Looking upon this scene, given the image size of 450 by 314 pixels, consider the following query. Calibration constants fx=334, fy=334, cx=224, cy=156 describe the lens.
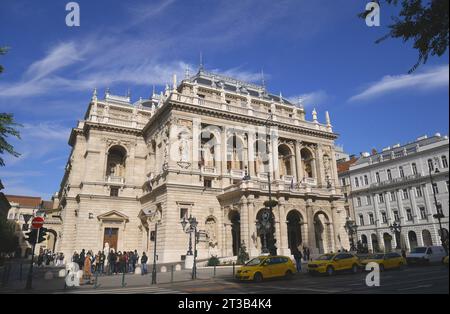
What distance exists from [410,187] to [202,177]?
30.9m

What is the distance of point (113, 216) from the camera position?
40875 millimetres

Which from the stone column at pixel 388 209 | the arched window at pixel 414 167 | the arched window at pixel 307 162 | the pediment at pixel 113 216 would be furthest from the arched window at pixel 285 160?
the arched window at pixel 414 167

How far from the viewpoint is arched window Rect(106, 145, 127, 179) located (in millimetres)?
45594

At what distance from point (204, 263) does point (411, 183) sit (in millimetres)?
26444

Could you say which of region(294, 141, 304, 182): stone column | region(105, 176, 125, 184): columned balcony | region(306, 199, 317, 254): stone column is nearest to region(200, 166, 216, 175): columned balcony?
region(306, 199, 317, 254): stone column

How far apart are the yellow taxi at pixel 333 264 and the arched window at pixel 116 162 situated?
30.9 m

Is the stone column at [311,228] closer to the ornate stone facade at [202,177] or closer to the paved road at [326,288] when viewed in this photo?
the ornate stone facade at [202,177]

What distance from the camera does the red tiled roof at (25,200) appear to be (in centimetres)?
10056

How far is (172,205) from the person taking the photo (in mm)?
35406

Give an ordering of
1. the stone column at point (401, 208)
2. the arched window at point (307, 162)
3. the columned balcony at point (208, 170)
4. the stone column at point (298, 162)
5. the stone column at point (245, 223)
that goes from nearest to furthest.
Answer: the stone column at point (401, 208) < the stone column at point (245, 223) < the columned balcony at point (208, 170) < the stone column at point (298, 162) < the arched window at point (307, 162)

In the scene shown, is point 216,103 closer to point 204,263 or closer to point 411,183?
point 204,263

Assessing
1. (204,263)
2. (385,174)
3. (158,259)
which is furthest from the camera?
(158,259)

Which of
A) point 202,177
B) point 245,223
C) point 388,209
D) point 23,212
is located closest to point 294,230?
point 245,223
